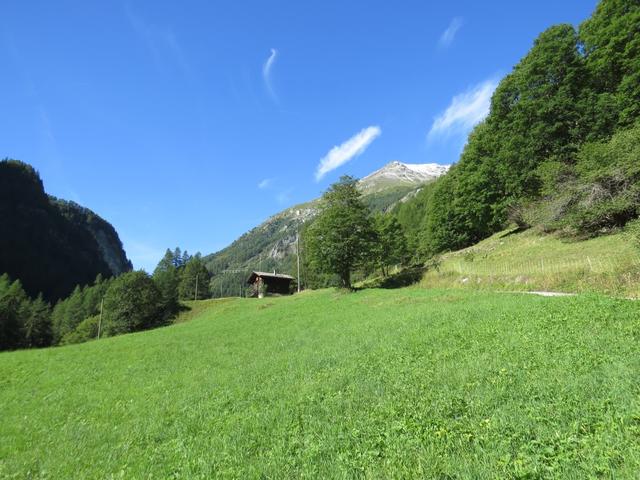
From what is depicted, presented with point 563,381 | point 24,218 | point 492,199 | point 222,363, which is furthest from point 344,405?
point 24,218

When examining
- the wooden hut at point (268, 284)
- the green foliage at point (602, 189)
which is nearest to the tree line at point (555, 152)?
the green foliage at point (602, 189)

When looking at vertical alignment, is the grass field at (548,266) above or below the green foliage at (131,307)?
below

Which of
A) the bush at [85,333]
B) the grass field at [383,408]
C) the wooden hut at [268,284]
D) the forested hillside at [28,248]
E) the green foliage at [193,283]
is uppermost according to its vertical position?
the forested hillside at [28,248]

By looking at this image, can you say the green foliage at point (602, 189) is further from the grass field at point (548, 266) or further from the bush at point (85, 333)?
the bush at point (85, 333)

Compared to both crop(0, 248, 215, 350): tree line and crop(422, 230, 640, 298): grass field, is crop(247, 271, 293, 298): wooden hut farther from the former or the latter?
crop(422, 230, 640, 298): grass field

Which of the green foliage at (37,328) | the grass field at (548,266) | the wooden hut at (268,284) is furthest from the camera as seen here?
the wooden hut at (268,284)

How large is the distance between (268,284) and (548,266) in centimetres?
7268

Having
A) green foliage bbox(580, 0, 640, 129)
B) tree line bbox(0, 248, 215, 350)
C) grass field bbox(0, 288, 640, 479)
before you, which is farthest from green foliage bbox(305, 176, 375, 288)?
tree line bbox(0, 248, 215, 350)

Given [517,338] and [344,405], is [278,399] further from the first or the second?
[517,338]

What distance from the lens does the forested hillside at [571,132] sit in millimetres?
27688

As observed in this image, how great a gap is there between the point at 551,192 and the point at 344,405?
31.9 metres

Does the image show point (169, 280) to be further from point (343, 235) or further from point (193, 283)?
point (343, 235)

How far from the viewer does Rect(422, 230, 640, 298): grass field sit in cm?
1992

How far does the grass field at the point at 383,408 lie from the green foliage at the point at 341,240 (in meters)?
24.5
